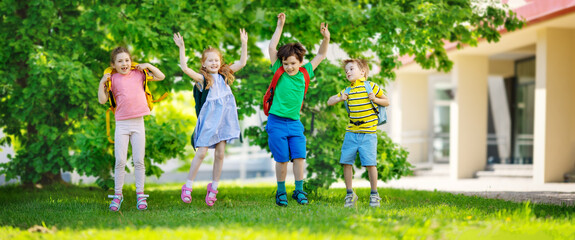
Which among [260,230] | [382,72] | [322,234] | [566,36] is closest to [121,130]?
[260,230]

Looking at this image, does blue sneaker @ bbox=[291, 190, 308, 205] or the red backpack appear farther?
blue sneaker @ bbox=[291, 190, 308, 205]

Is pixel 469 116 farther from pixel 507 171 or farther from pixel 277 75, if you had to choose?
pixel 277 75

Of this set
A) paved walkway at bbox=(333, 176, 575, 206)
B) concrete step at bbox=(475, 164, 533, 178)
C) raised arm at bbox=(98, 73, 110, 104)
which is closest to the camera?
raised arm at bbox=(98, 73, 110, 104)

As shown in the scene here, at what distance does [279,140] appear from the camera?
20.1 ft

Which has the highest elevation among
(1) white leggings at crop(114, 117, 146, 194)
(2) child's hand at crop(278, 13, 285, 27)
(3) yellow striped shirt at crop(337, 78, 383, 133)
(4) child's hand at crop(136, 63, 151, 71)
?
(2) child's hand at crop(278, 13, 285, 27)

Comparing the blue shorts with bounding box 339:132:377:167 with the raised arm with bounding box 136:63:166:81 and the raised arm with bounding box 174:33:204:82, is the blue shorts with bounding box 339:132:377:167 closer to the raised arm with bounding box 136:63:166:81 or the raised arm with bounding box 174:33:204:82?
the raised arm with bounding box 174:33:204:82

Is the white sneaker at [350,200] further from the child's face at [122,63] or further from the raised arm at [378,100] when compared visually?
the child's face at [122,63]

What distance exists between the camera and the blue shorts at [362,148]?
5.99m

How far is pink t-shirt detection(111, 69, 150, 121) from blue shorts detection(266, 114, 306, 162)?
1.29m

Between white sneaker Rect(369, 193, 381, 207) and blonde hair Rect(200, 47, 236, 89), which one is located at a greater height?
blonde hair Rect(200, 47, 236, 89)

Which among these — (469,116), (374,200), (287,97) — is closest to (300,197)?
(374,200)

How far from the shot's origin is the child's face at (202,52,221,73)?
6.23 m

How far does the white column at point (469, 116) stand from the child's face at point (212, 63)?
10342 mm

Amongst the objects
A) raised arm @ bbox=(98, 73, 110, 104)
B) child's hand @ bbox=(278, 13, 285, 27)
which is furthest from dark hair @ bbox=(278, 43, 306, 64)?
raised arm @ bbox=(98, 73, 110, 104)
